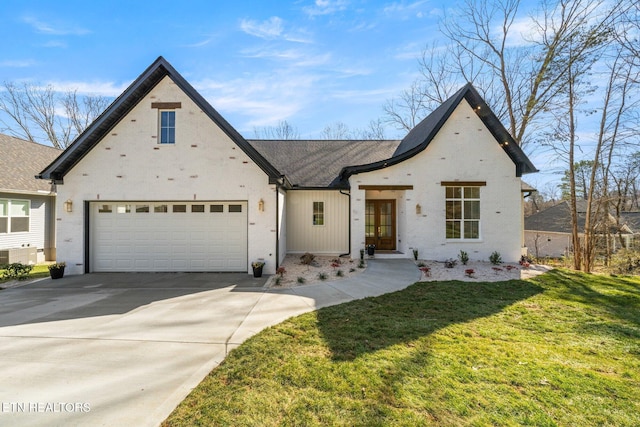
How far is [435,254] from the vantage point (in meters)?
11.3

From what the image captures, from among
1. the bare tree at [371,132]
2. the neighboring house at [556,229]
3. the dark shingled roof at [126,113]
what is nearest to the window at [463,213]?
the dark shingled roof at [126,113]

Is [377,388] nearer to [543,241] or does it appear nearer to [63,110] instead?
[543,241]

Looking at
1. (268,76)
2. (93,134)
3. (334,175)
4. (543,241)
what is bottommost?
(543,241)

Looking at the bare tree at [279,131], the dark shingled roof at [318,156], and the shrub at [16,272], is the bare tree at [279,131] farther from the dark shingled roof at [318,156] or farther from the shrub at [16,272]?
the shrub at [16,272]

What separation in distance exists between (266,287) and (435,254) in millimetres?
7172

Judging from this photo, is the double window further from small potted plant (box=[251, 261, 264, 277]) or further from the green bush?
the green bush

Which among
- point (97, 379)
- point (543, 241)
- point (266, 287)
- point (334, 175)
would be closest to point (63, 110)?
point (334, 175)

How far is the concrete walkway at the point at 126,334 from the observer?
9.95 ft

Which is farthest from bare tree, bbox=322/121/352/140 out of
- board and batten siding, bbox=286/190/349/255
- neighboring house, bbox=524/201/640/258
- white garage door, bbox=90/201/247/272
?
white garage door, bbox=90/201/247/272

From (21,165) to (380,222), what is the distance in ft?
59.5

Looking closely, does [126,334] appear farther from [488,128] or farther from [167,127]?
[488,128]

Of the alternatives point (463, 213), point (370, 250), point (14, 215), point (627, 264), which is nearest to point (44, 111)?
point (14, 215)

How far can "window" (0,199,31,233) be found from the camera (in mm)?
12195

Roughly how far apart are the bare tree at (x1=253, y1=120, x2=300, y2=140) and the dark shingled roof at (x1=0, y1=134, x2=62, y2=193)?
55.3 ft
